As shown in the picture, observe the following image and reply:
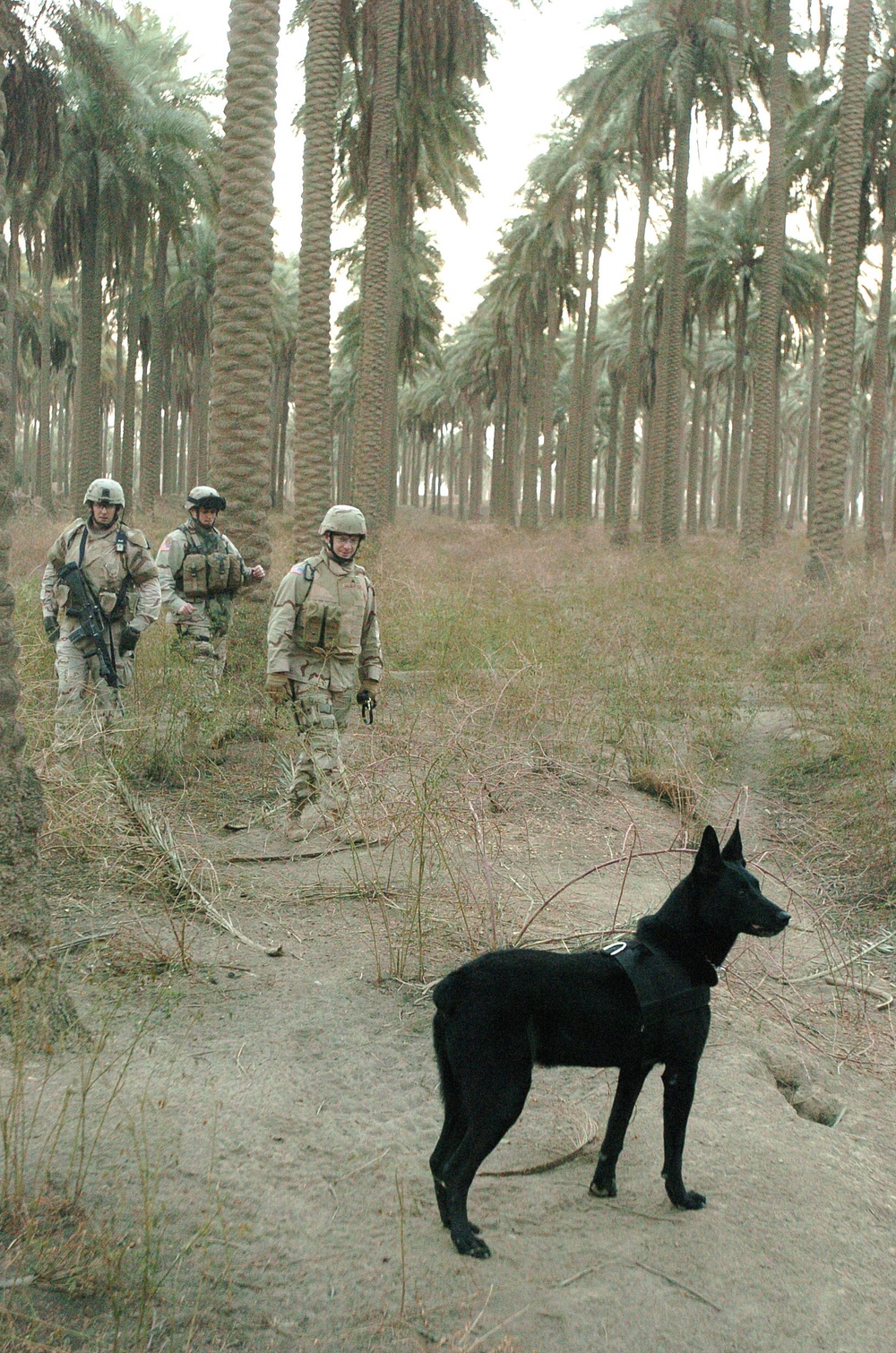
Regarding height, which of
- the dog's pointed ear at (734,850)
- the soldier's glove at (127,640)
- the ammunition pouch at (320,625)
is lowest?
the dog's pointed ear at (734,850)

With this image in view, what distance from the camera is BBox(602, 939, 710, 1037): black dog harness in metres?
2.91

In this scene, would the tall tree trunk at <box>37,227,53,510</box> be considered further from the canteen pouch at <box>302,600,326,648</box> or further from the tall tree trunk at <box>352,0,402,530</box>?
the canteen pouch at <box>302,600,326,648</box>

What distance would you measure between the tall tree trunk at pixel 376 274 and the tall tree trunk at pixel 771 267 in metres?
7.11

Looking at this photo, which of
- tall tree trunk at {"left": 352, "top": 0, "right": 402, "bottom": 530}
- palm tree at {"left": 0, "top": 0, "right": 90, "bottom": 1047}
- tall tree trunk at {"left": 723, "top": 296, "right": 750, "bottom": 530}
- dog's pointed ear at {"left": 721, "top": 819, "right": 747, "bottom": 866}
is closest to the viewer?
dog's pointed ear at {"left": 721, "top": 819, "right": 747, "bottom": 866}

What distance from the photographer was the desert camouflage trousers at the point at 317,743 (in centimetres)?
596

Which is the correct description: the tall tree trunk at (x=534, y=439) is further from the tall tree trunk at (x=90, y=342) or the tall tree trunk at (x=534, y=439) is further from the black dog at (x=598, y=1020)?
the black dog at (x=598, y=1020)

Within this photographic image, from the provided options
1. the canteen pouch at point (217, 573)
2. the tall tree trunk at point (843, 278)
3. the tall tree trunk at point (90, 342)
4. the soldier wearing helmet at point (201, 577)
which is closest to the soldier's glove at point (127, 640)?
the soldier wearing helmet at point (201, 577)

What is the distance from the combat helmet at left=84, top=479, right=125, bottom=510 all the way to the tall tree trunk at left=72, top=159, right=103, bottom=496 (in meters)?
15.9

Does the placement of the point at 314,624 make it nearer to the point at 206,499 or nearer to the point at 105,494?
the point at 105,494

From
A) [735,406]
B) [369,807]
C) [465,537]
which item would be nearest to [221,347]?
[369,807]

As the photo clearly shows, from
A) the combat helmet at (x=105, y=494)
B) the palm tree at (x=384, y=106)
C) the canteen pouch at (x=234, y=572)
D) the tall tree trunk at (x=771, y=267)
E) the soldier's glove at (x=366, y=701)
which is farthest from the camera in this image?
the tall tree trunk at (x=771, y=267)

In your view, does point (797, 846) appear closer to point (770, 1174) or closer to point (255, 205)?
point (770, 1174)

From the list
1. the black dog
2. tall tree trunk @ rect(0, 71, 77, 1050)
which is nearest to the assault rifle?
tall tree trunk @ rect(0, 71, 77, 1050)

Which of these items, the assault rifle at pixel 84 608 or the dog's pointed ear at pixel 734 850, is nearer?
the dog's pointed ear at pixel 734 850
